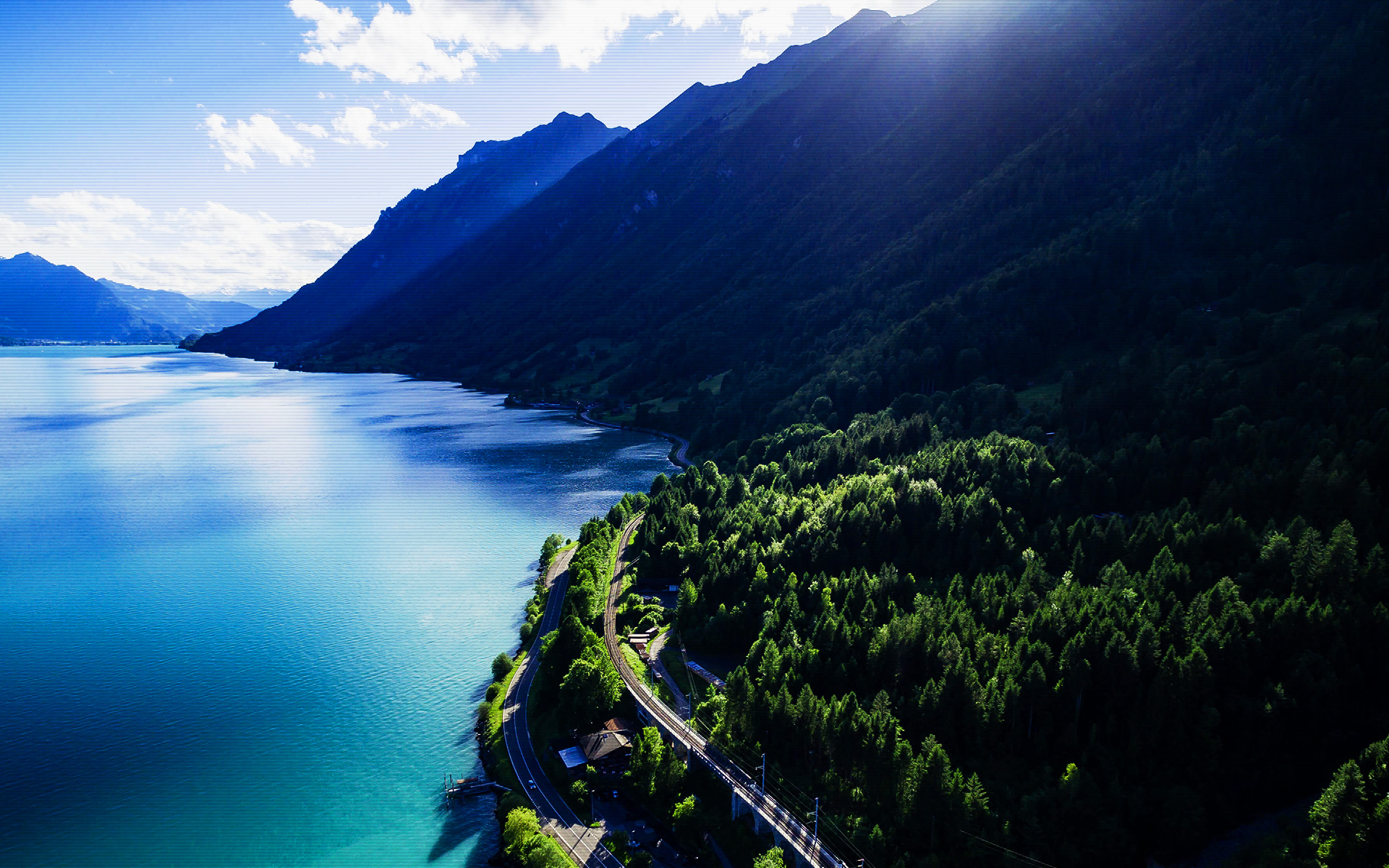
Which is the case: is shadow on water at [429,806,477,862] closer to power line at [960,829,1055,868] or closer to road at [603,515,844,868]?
road at [603,515,844,868]

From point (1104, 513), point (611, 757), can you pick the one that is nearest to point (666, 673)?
point (611, 757)

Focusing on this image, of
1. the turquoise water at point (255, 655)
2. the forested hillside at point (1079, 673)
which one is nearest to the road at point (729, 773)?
the forested hillside at point (1079, 673)

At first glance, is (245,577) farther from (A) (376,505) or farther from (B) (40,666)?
(A) (376,505)

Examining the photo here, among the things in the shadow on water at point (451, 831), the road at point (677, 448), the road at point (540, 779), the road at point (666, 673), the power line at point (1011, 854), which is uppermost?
the shadow on water at point (451, 831)

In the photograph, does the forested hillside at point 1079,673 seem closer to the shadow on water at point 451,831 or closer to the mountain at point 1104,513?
the mountain at point 1104,513

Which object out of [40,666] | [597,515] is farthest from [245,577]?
[597,515]

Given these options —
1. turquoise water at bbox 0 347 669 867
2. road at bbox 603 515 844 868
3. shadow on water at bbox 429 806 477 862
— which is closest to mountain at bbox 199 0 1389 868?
road at bbox 603 515 844 868

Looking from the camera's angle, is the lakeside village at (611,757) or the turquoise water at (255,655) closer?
the lakeside village at (611,757)

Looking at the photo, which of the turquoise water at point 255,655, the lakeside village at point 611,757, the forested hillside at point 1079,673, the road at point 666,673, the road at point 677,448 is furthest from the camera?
the road at point 677,448
